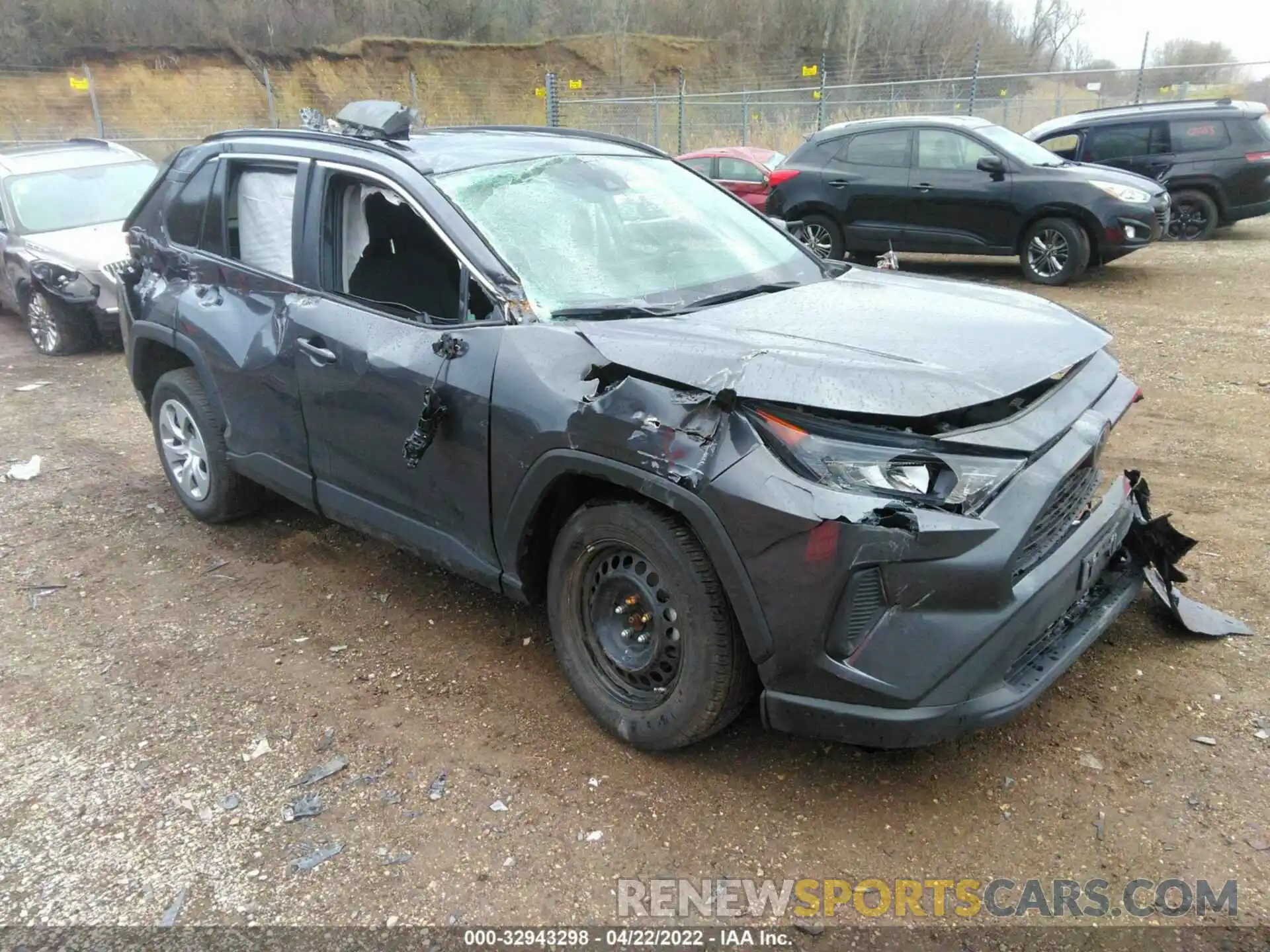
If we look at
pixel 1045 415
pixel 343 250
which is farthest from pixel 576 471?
pixel 343 250

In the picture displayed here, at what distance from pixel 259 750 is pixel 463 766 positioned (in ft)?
2.38

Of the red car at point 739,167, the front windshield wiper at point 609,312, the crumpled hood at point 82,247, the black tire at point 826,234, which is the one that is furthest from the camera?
the red car at point 739,167

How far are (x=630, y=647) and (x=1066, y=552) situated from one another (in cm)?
131

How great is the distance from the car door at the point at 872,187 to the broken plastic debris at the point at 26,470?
837 centimetres

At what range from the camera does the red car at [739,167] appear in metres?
13.2

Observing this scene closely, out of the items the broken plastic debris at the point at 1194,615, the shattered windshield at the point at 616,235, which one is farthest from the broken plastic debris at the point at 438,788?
the broken plastic debris at the point at 1194,615

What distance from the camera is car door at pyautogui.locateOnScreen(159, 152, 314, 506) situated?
3.80 m

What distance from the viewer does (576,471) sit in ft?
8.98

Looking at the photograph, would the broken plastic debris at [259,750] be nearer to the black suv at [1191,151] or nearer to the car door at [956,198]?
the car door at [956,198]

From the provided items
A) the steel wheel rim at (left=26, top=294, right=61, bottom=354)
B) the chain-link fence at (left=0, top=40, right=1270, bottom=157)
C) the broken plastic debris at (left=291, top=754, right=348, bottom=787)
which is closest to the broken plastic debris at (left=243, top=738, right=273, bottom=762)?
the broken plastic debris at (left=291, top=754, right=348, bottom=787)

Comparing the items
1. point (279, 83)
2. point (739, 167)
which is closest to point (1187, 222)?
point (739, 167)

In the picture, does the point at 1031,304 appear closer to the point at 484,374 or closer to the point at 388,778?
the point at 484,374

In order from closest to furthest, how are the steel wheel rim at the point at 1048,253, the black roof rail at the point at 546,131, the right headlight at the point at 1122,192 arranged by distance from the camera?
1. the black roof rail at the point at 546,131
2. the right headlight at the point at 1122,192
3. the steel wheel rim at the point at 1048,253

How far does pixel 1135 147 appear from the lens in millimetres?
11648
